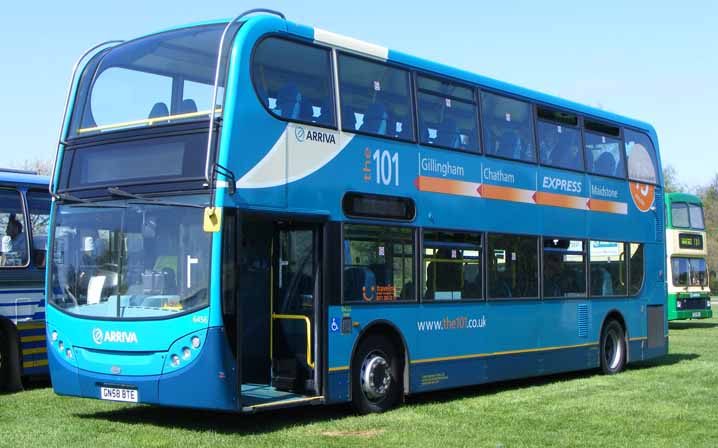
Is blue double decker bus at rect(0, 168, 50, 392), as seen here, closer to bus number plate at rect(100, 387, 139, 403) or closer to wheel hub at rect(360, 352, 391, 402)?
bus number plate at rect(100, 387, 139, 403)

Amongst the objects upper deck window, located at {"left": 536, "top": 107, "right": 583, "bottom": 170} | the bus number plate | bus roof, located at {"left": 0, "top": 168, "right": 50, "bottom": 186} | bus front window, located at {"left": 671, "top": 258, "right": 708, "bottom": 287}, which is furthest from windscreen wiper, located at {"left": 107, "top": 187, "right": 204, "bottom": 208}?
A: bus front window, located at {"left": 671, "top": 258, "right": 708, "bottom": 287}

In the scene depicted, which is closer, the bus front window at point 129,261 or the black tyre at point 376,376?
the bus front window at point 129,261

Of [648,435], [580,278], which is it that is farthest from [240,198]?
[580,278]

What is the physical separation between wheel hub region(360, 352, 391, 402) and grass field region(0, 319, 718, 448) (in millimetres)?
361

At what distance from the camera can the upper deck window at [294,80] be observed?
35.2 ft

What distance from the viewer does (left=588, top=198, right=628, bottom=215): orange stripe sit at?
1712 centimetres

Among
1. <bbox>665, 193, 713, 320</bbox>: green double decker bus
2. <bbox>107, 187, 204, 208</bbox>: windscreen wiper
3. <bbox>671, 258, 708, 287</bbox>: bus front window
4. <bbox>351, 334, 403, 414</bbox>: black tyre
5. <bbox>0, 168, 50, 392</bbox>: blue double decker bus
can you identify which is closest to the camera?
<bbox>107, 187, 204, 208</bbox>: windscreen wiper

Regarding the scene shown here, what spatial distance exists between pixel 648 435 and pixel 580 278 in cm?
628

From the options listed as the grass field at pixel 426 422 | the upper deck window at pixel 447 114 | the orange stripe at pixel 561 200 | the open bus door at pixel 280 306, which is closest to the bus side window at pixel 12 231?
the grass field at pixel 426 422

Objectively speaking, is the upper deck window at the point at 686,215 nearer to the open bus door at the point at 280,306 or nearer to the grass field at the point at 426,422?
the grass field at the point at 426,422

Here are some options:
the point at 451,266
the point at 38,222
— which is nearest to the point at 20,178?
the point at 38,222

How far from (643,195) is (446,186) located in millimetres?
6818

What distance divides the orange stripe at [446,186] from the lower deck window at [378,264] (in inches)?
27.6

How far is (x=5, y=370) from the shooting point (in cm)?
1406
